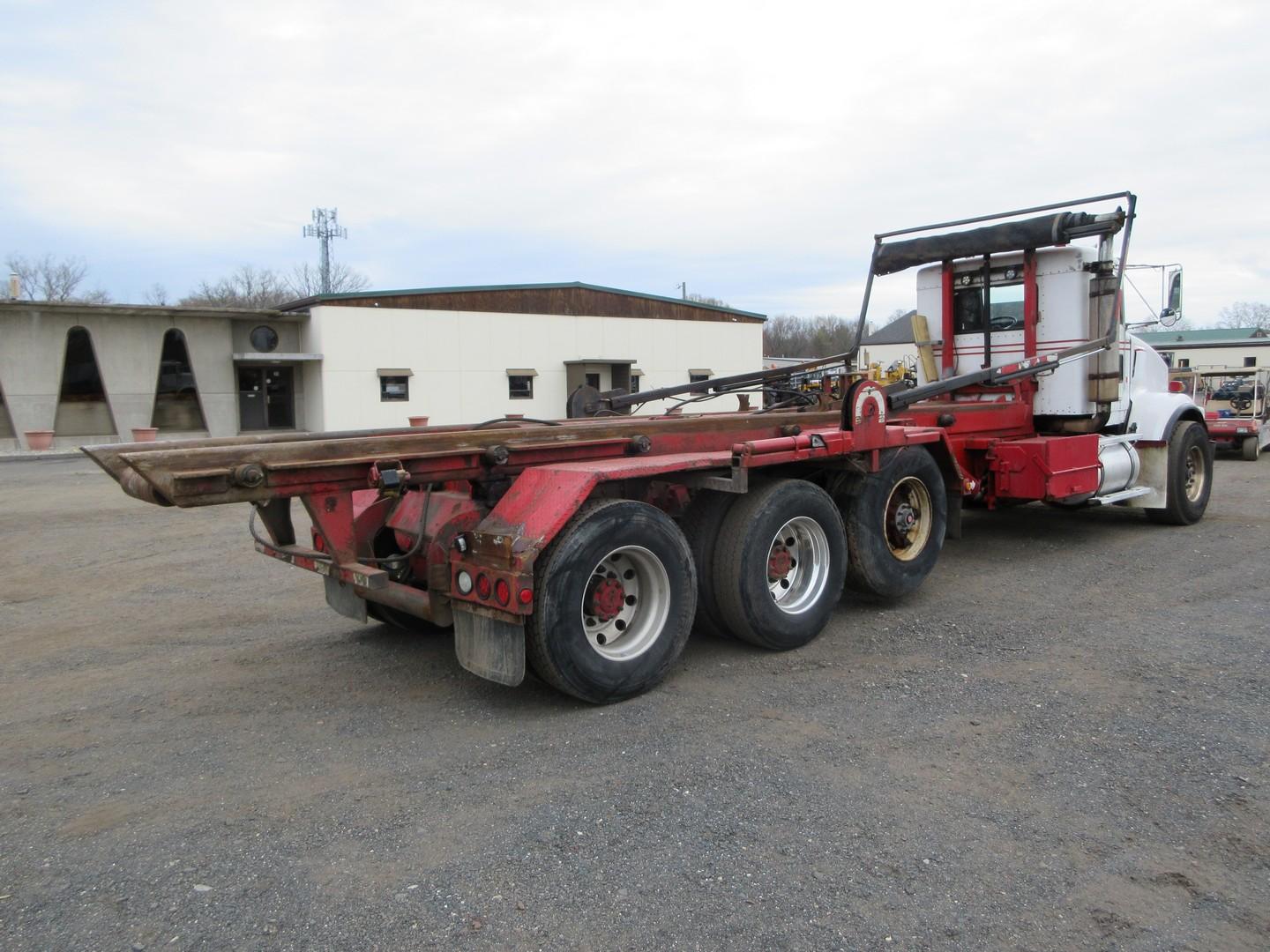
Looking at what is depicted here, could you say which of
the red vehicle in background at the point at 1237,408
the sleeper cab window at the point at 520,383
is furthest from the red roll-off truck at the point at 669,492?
the sleeper cab window at the point at 520,383

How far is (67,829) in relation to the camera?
3.59 metres

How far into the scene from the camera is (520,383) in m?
31.8

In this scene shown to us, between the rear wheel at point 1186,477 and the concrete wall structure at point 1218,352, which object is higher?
the concrete wall structure at point 1218,352

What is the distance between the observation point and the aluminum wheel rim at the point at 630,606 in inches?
191

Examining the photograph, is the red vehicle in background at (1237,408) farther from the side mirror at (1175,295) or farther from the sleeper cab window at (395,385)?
the sleeper cab window at (395,385)

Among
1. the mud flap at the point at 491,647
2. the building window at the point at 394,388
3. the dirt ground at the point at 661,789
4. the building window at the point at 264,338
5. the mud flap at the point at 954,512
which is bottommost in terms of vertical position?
the dirt ground at the point at 661,789

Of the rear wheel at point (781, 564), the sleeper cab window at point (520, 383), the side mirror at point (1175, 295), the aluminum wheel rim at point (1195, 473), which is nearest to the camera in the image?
the rear wheel at point (781, 564)

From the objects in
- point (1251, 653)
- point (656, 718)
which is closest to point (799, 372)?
point (1251, 653)

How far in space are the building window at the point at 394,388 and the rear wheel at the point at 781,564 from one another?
83.6 feet

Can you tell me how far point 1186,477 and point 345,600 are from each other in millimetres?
8783

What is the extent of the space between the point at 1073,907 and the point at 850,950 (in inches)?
31.1

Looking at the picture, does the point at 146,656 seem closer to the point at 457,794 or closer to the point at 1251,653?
the point at 457,794

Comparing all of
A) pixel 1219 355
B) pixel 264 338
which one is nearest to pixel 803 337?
pixel 1219 355

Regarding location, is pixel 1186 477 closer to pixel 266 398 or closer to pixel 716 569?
pixel 716 569
